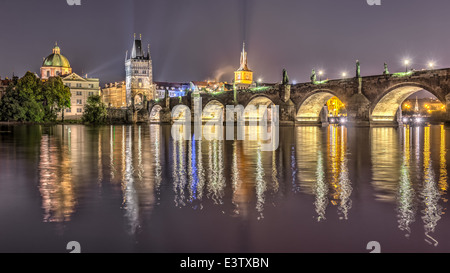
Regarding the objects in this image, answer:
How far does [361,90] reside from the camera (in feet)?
197

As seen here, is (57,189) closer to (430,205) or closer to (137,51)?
(430,205)

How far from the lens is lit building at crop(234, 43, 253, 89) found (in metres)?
166

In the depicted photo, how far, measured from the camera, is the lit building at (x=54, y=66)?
140375mm

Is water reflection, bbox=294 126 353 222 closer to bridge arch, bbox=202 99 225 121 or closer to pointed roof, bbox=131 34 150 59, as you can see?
bridge arch, bbox=202 99 225 121

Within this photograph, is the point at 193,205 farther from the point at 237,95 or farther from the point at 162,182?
the point at 237,95

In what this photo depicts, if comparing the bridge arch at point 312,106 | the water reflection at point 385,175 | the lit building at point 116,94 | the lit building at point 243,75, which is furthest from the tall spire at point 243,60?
the water reflection at point 385,175

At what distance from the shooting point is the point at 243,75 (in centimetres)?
16825

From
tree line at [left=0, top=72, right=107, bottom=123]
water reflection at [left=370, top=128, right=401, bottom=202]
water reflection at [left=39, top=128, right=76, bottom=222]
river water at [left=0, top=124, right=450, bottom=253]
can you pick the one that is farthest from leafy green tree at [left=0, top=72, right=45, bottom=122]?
water reflection at [left=370, top=128, right=401, bottom=202]

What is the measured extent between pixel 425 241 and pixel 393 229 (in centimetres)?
67

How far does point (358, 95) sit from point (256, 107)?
3554 centimetres

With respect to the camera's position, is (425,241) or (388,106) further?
(388,106)

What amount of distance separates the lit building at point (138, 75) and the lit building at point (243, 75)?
32.7 meters

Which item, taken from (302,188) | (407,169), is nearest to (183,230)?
(302,188)

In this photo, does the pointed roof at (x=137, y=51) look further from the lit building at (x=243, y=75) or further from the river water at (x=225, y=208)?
the river water at (x=225, y=208)
